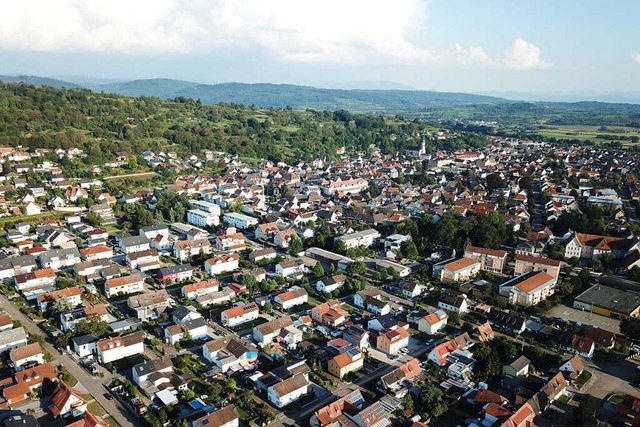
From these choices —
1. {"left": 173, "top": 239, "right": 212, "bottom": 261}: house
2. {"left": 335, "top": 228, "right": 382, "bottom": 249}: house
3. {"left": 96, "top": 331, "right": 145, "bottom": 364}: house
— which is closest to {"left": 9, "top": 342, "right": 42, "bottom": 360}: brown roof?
{"left": 96, "top": 331, "right": 145, "bottom": 364}: house

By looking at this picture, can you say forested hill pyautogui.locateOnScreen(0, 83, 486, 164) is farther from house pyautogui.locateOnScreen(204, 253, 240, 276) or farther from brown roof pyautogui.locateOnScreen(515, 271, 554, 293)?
brown roof pyautogui.locateOnScreen(515, 271, 554, 293)

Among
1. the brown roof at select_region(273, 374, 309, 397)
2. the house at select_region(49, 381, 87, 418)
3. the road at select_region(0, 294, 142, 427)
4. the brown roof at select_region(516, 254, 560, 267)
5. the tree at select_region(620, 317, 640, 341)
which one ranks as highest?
the brown roof at select_region(516, 254, 560, 267)

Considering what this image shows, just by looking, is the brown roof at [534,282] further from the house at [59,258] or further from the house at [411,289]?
the house at [59,258]

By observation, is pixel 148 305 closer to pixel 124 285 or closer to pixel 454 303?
pixel 124 285

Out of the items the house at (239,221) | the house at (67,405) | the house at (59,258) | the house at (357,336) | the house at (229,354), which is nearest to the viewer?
the house at (67,405)

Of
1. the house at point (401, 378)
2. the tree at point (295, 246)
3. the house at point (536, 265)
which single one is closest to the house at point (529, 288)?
the house at point (536, 265)

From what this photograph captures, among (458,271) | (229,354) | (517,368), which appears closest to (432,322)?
(517,368)

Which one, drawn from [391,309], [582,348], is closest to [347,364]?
[391,309]
